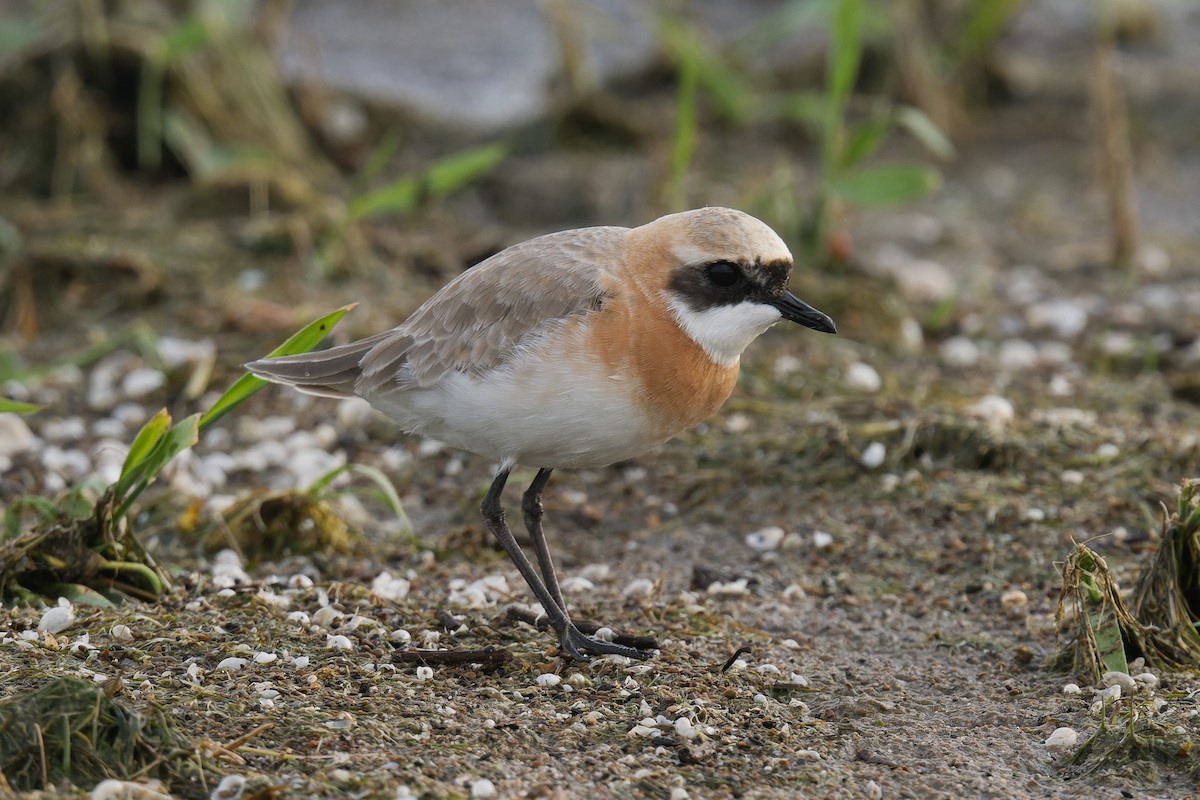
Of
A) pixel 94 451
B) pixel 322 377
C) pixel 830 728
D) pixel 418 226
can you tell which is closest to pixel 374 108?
pixel 418 226

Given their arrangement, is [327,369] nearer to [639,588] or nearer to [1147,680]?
[639,588]

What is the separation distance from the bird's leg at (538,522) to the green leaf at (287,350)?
36.3 inches

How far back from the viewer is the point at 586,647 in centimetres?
451

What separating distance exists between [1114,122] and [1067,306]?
3.94 ft

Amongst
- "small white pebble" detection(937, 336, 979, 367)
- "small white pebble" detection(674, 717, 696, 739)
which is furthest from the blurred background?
"small white pebble" detection(674, 717, 696, 739)

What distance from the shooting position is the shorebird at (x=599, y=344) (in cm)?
444

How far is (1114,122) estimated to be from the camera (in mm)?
8477

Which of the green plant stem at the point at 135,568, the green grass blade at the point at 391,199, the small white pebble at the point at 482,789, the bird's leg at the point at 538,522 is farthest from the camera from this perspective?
the green grass blade at the point at 391,199

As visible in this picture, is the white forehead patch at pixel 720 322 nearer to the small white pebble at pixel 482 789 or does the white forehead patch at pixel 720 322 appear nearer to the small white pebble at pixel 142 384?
the small white pebble at pixel 482 789

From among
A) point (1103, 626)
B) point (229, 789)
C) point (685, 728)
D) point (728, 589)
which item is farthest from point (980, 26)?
point (229, 789)

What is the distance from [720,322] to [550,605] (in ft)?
3.58

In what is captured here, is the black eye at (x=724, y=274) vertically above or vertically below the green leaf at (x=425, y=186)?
above

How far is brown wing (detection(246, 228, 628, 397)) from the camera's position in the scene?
4641 mm

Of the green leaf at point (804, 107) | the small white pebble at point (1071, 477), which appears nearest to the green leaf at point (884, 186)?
the green leaf at point (804, 107)
